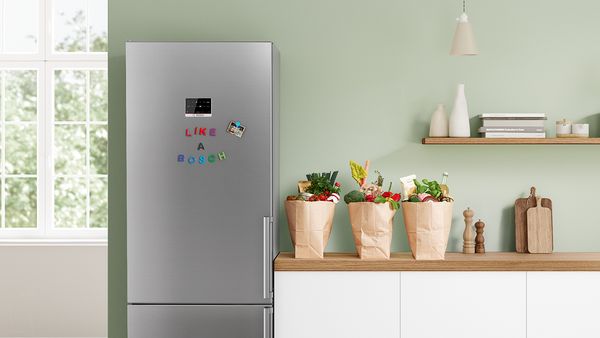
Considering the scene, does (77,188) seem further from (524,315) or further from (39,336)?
(524,315)

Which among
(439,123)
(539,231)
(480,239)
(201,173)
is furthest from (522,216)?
(201,173)

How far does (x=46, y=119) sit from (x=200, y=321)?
Answer: 2548mm

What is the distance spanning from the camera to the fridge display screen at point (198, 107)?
3.06 metres

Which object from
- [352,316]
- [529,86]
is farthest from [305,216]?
[529,86]

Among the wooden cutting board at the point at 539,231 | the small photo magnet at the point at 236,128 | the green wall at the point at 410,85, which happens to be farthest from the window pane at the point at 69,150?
the wooden cutting board at the point at 539,231

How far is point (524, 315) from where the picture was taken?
3.12 meters

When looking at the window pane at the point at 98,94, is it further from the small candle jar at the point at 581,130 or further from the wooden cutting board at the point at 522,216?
the small candle jar at the point at 581,130

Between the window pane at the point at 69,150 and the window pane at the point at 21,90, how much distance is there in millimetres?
276

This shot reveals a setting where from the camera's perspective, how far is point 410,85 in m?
3.52

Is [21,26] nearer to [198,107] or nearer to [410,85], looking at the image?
[198,107]

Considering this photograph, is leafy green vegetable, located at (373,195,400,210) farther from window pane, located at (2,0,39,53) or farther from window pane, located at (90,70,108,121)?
window pane, located at (2,0,39,53)

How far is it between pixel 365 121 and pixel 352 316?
0.99 meters

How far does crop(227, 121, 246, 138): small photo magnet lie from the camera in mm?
Result: 3051

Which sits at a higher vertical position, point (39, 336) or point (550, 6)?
point (550, 6)
